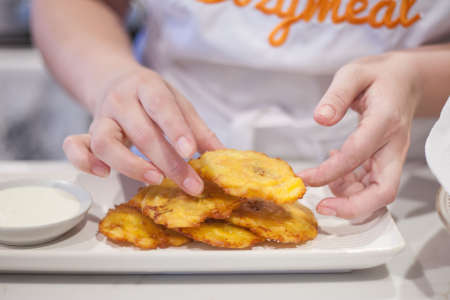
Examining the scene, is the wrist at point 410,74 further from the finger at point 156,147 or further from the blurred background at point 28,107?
the blurred background at point 28,107

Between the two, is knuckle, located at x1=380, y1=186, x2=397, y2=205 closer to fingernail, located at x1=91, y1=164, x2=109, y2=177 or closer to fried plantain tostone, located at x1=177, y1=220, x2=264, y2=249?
fried plantain tostone, located at x1=177, y1=220, x2=264, y2=249

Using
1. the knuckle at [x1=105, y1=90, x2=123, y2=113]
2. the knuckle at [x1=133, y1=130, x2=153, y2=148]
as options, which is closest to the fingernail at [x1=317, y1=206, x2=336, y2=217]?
the knuckle at [x1=133, y1=130, x2=153, y2=148]

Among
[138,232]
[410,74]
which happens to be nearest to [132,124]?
[138,232]

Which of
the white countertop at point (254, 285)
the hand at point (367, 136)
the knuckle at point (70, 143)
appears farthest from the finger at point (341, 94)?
the knuckle at point (70, 143)

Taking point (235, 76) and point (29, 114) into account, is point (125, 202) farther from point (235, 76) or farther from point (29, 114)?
point (29, 114)

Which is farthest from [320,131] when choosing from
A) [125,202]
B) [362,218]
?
[125,202]
